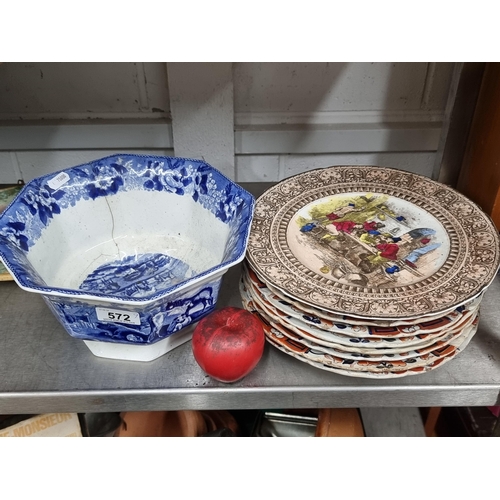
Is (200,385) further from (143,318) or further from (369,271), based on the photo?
(369,271)

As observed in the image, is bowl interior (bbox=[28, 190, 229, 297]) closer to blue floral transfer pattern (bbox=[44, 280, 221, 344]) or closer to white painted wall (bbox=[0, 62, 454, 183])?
blue floral transfer pattern (bbox=[44, 280, 221, 344])

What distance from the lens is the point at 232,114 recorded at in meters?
1.12

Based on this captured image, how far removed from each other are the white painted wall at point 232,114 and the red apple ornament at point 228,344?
53 cm

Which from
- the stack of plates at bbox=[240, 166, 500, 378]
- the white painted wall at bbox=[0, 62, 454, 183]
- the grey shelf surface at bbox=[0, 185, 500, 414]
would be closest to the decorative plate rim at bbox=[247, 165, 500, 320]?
the stack of plates at bbox=[240, 166, 500, 378]

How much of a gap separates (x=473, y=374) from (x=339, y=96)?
667 millimetres

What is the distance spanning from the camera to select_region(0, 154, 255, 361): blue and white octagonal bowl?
72cm

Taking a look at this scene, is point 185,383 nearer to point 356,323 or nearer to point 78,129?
point 356,323

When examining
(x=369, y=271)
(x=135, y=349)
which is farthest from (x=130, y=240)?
(x=369, y=271)

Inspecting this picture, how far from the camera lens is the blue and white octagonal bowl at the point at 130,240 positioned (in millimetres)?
716

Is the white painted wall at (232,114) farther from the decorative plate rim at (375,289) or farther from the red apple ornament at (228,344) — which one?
the red apple ornament at (228,344)

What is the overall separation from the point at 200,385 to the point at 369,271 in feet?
0.97

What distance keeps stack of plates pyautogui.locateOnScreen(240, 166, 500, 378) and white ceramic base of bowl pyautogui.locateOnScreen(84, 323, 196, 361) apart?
124 millimetres

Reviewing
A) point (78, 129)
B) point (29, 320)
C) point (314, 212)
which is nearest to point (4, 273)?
point (29, 320)

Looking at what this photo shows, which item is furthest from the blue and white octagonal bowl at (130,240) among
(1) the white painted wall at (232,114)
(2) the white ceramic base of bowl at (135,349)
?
(1) the white painted wall at (232,114)
